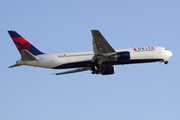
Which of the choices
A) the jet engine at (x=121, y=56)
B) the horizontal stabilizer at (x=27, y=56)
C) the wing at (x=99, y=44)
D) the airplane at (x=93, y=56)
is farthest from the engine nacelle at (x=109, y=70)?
the horizontal stabilizer at (x=27, y=56)

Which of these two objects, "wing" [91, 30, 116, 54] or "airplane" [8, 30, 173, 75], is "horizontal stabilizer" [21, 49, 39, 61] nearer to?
"airplane" [8, 30, 173, 75]

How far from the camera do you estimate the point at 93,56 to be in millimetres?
48438

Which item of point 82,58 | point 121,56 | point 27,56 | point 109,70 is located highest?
point 27,56

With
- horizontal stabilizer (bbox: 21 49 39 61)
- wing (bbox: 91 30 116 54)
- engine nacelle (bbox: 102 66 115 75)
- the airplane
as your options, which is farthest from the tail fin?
engine nacelle (bbox: 102 66 115 75)

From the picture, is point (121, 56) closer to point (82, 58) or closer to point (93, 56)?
point (93, 56)

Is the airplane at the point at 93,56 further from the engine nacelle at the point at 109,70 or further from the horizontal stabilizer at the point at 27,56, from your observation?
the engine nacelle at the point at 109,70

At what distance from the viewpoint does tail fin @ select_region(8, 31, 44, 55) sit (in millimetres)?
48891

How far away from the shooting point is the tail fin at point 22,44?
4889cm

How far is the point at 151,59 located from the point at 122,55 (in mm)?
7737

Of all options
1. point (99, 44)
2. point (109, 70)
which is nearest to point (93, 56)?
point (99, 44)

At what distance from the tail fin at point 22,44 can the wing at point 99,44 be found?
10.4m

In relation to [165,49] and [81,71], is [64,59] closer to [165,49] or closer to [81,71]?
[81,71]

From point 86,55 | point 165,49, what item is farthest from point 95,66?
point 165,49

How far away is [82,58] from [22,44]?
1045 cm
